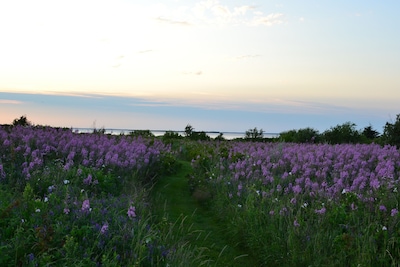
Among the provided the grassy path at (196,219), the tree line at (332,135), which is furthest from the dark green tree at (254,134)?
the grassy path at (196,219)

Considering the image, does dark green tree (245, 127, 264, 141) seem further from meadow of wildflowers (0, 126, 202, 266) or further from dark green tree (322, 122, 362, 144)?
meadow of wildflowers (0, 126, 202, 266)

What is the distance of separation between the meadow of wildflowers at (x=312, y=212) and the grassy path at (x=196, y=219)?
0.80ft

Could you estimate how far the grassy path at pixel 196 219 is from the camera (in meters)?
7.08

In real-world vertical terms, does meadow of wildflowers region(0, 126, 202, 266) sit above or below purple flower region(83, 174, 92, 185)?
below

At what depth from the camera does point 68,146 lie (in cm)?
994

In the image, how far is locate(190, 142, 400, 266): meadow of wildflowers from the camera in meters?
6.05

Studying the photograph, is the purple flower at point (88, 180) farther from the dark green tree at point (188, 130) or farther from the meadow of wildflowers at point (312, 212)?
the dark green tree at point (188, 130)

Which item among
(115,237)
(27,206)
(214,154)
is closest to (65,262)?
(115,237)

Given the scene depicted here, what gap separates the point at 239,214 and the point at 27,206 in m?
3.66

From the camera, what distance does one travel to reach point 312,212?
23.3 ft

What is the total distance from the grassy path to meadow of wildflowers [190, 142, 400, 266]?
24 centimetres

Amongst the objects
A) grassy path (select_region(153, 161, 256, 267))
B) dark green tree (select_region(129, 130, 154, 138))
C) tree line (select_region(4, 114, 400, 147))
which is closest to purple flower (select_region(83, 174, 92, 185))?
grassy path (select_region(153, 161, 256, 267))

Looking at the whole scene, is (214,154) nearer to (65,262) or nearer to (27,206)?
(27,206)

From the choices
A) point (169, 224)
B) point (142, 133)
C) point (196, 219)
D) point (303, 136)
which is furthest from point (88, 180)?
point (142, 133)
